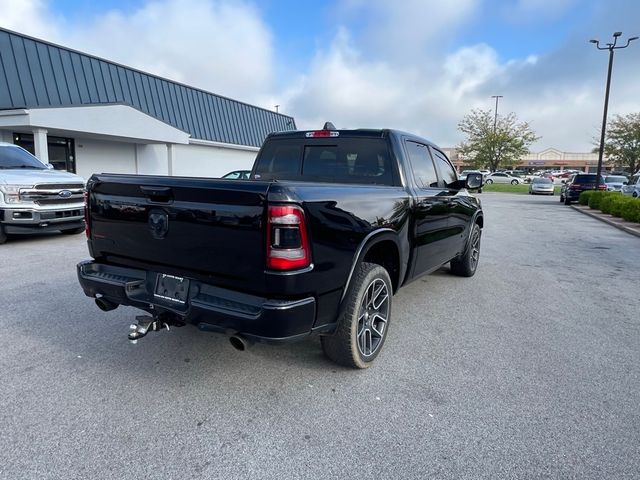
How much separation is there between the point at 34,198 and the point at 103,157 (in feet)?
38.8

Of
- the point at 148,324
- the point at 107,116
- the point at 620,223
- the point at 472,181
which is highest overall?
the point at 107,116

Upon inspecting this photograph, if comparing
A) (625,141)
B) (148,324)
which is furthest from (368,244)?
(625,141)

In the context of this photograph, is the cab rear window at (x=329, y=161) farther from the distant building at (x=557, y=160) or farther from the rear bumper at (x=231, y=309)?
the distant building at (x=557, y=160)

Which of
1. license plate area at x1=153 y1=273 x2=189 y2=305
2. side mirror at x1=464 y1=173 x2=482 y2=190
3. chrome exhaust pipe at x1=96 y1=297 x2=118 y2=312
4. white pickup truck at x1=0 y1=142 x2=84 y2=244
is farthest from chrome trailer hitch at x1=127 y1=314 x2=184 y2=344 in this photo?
white pickup truck at x1=0 y1=142 x2=84 y2=244

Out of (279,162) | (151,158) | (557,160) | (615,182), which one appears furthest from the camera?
(557,160)

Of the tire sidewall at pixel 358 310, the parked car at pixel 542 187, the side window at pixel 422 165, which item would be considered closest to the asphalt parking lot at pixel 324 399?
the tire sidewall at pixel 358 310

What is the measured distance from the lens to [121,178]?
309 centimetres

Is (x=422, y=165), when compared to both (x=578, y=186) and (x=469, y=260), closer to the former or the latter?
(x=469, y=260)

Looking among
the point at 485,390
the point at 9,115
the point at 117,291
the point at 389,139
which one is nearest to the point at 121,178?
the point at 117,291

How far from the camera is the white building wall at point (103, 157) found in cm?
1750

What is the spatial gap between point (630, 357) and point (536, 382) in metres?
1.19

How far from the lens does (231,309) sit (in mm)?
2584

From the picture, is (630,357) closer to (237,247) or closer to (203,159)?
(237,247)

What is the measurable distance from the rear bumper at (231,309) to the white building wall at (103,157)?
1698 cm
